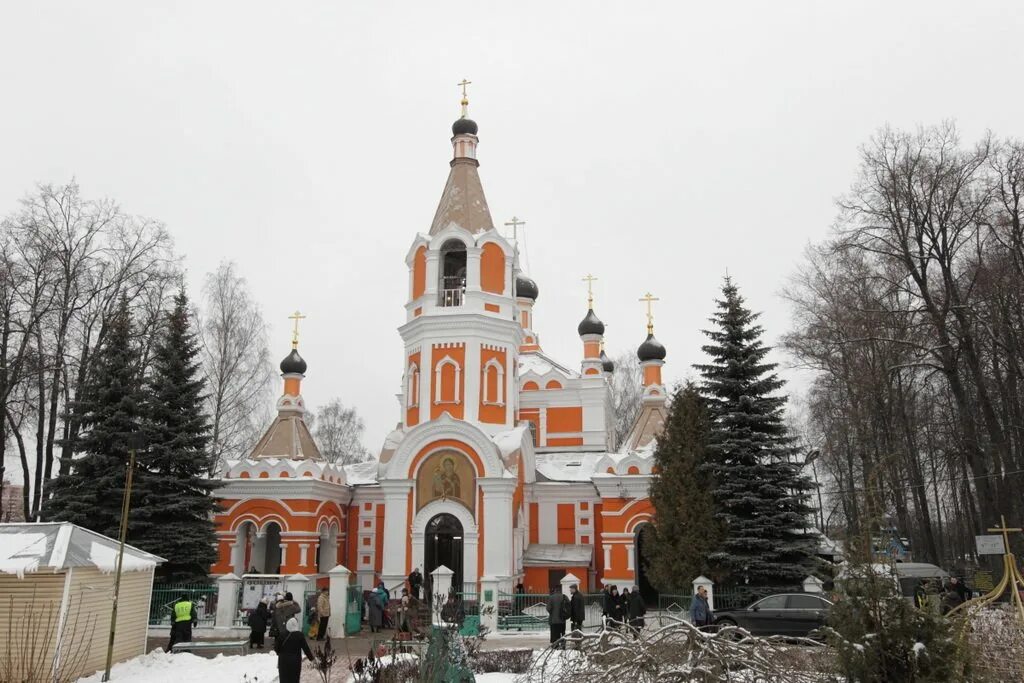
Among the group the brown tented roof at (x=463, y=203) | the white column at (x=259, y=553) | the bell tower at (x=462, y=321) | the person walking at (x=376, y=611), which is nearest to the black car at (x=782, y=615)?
the person walking at (x=376, y=611)

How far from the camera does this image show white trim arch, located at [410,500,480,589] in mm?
19562

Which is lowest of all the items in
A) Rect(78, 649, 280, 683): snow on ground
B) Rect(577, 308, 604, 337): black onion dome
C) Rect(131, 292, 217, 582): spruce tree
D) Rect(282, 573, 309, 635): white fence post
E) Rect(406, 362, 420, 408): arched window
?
Rect(78, 649, 280, 683): snow on ground

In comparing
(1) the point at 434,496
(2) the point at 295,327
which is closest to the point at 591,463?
(1) the point at 434,496

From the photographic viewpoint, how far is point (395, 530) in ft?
66.0

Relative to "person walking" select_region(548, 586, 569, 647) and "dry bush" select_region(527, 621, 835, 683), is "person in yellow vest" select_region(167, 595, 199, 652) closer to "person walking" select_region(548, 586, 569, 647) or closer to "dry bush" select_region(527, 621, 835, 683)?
"person walking" select_region(548, 586, 569, 647)

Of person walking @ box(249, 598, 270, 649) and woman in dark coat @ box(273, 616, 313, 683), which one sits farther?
Result: person walking @ box(249, 598, 270, 649)

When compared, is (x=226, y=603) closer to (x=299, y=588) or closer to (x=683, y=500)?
(x=299, y=588)

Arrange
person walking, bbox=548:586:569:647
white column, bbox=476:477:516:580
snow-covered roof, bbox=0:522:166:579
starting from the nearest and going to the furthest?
snow-covered roof, bbox=0:522:166:579 < person walking, bbox=548:586:569:647 < white column, bbox=476:477:516:580

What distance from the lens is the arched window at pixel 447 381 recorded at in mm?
21703

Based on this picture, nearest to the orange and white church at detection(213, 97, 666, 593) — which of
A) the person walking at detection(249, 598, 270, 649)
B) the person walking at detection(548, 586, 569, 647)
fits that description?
the person walking at detection(548, 586, 569, 647)

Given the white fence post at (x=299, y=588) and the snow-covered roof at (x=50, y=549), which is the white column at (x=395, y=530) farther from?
the snow-covered roof at (x=50, y=549)

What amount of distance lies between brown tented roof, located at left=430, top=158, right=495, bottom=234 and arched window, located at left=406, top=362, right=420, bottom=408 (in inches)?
167

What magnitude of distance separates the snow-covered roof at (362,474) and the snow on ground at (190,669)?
1333 cm

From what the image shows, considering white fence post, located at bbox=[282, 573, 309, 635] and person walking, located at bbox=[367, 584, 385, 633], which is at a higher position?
white fence post, located at bbox=[282, 573, 309, 635]
